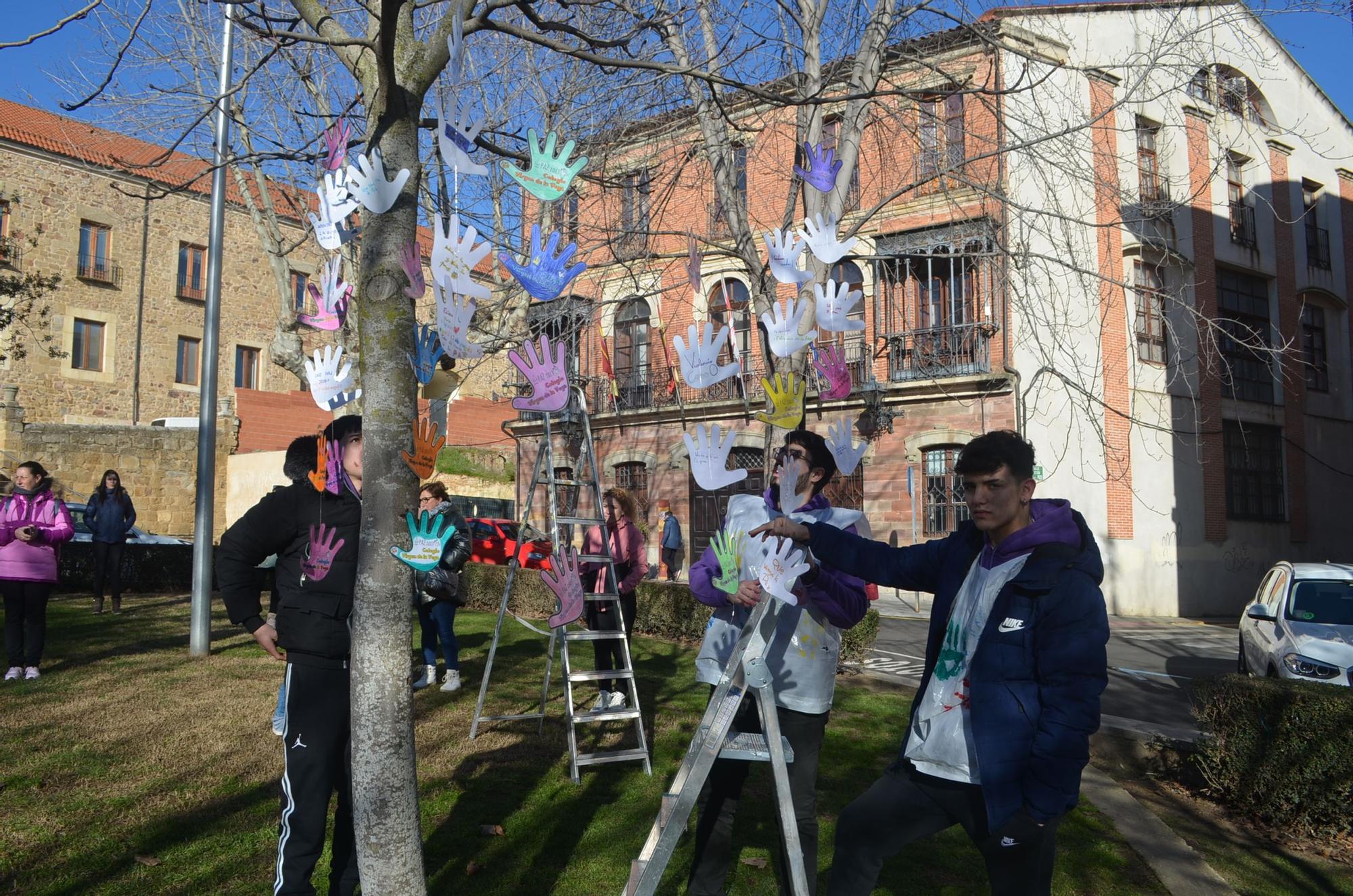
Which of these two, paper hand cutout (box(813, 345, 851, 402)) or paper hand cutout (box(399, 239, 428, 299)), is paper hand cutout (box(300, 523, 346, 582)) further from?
paper hand cutout (box(813, 345, 851, 402))

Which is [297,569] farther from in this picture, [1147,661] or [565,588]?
[1147,661]

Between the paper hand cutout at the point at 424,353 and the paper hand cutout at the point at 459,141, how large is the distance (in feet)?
1.85

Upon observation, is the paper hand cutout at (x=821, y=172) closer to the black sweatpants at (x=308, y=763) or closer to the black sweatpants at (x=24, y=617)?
the black sweatpants at (x=308, y=763)

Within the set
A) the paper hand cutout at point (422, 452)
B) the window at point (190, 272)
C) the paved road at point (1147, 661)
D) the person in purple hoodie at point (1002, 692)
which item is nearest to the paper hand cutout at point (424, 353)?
the paper hand cutout at point (422, 452)

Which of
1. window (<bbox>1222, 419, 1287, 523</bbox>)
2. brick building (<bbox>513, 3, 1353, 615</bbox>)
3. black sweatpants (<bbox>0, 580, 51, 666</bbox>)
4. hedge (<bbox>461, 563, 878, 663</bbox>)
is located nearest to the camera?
black sweatpants (<bbox>0, 580, 51, 666</bbox>)

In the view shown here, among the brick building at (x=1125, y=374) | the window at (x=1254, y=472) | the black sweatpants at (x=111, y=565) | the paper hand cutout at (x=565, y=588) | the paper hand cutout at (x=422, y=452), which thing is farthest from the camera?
the window at (x=1254, y=472)

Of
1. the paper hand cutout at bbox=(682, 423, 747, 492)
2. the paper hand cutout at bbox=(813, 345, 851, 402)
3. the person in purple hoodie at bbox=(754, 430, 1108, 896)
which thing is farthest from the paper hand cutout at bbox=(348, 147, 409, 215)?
the paper hand cutout at bbox=(813, 345, 851, 402)

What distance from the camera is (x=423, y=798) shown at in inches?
209

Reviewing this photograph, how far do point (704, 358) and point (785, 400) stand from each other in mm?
408

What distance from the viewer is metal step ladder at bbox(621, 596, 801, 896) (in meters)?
2.85

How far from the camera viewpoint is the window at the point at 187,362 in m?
34.2

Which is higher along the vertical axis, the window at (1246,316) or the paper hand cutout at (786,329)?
the window at (1246,316)

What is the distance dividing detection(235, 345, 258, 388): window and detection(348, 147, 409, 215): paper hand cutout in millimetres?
35179

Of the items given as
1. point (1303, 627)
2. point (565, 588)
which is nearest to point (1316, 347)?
point (1303, 627)
